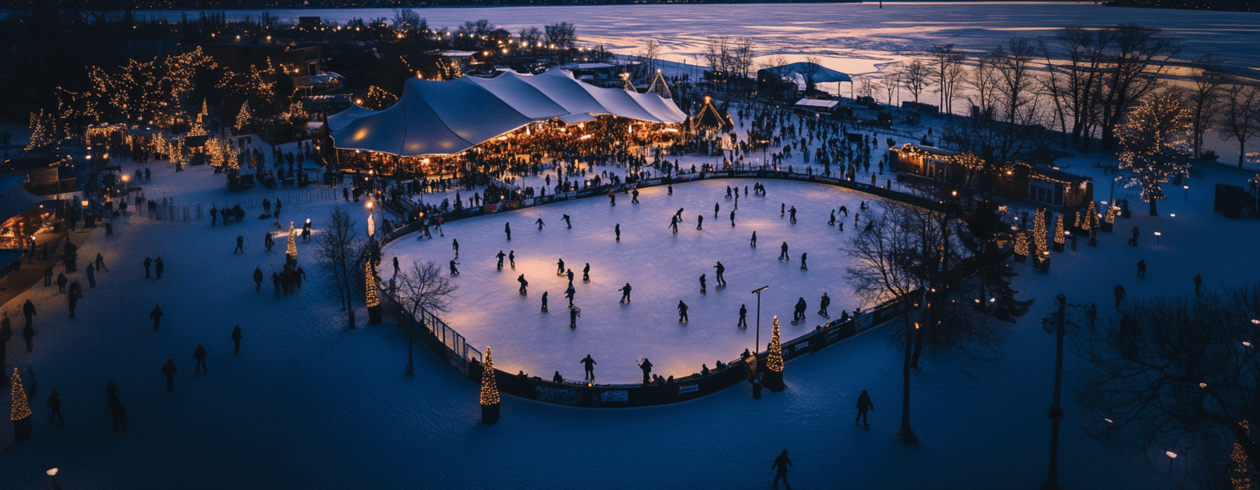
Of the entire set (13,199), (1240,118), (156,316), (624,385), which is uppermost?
(1240,118)

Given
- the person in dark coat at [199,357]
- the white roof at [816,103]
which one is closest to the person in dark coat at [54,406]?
the person in dark coat at [199,357]

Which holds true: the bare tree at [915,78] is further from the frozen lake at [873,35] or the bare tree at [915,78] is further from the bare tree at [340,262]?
the bare tree at [340,262]

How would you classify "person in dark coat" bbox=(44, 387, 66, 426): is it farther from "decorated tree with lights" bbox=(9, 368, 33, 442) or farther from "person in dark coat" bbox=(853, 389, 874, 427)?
"person in dark coat" bbox=(853, 389, 874, 427)

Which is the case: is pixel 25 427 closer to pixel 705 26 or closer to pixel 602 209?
pixel 602 209

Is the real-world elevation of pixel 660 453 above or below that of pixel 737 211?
below

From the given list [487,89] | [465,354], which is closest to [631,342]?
[465,354]

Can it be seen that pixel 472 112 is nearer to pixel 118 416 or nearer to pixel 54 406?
pixel 54 406

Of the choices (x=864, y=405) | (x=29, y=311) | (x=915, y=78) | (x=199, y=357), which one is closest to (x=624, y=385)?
(x=864, y=405)
